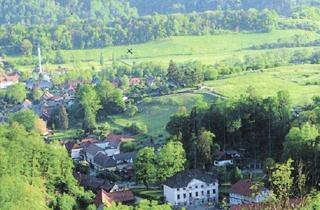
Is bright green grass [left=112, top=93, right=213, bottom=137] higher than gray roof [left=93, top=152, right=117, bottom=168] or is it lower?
higher

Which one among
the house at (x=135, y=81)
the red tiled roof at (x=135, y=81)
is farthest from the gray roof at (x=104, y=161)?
the red tiled roof at (x=135, y=81)

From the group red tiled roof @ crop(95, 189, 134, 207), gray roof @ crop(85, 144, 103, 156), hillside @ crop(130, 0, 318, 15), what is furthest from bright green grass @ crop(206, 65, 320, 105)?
hillside @ crop(130, 0, 318, 15)

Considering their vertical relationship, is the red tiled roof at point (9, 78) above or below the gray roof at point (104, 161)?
above

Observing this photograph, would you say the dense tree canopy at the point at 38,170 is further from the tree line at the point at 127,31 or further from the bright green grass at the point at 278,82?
the tree line at the point at 127,31

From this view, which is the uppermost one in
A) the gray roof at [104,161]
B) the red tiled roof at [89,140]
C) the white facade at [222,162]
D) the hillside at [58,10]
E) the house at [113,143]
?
the hillside at [58,10]

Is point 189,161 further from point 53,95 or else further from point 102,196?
point 53,95

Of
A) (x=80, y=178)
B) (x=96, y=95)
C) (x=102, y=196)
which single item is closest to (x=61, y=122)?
(x=96, y=95)

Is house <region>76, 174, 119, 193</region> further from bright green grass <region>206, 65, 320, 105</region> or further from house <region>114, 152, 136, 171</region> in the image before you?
bright green grass <region>206, 65, 320, 105</region>
